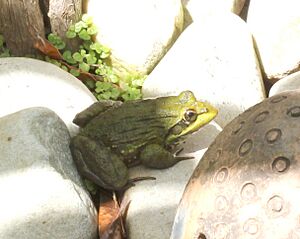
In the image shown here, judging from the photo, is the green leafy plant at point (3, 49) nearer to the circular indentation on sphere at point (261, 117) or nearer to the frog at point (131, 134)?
the frog at point (131, 134)

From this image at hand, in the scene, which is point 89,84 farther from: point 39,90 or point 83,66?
point 39,90

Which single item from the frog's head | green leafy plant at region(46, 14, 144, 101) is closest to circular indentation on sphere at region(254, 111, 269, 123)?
the frog's head

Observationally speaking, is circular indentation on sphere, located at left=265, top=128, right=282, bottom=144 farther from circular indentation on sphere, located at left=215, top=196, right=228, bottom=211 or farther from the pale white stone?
the pale white stone

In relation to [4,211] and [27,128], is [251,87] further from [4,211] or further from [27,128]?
[4,211]

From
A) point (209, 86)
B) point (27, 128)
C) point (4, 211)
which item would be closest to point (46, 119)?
point (27, 128)

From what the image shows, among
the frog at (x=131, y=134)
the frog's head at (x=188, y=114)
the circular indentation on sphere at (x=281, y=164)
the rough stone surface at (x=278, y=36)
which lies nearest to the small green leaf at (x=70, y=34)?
the frog at (x=131, y=134)

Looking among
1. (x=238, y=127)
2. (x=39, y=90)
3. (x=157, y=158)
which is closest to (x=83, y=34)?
(x=39, y=90)

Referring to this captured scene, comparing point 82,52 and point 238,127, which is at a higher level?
point 238,127
